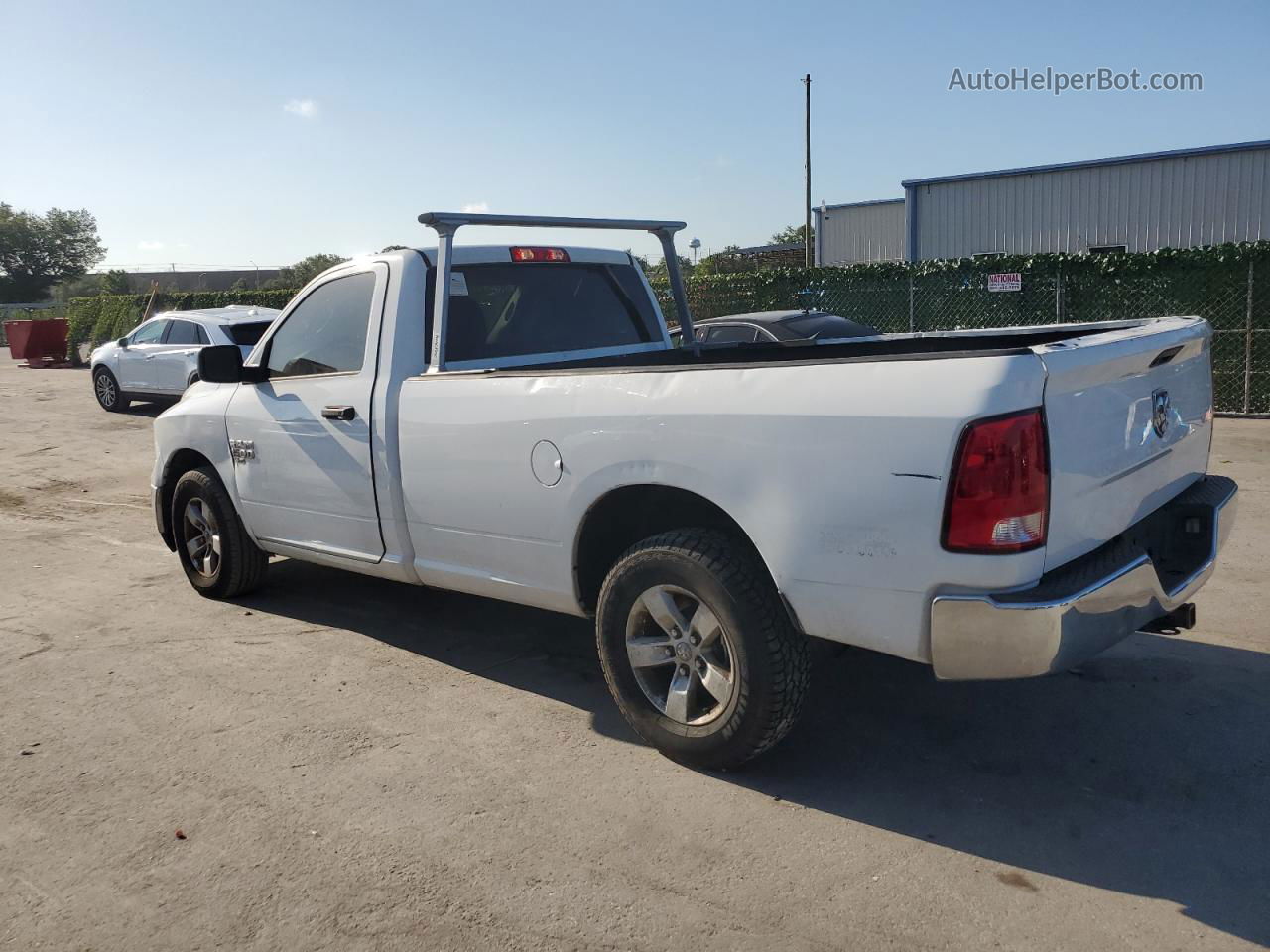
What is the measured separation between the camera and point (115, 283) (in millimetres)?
65812

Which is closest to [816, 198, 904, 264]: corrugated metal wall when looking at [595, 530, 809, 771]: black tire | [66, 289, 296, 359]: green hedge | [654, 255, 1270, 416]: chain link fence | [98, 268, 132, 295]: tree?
[654, 255, 1270, 416]: chain link fence

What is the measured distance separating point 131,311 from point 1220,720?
32.0 m

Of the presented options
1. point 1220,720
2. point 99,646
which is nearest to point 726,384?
point 1220,720

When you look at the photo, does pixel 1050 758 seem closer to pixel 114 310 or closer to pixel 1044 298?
pixel 1044 298

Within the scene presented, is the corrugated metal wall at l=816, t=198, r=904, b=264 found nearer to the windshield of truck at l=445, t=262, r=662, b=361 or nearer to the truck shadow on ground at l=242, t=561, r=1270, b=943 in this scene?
the windshield of truck at l=445, t=262, r=662, b=361

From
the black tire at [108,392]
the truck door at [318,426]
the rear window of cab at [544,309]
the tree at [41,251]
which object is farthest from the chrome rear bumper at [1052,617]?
the tree at [41,251]

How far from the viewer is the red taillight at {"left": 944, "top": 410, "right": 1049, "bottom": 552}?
9.61 feet

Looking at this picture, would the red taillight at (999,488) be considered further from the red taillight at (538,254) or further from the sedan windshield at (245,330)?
the sedan windshield at (245,330)

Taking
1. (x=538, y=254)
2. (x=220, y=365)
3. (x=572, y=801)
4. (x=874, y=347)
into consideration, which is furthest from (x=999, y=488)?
(x=220, y=365)

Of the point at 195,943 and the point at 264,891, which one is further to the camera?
the point at 264,891

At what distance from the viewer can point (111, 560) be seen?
7.39 metres

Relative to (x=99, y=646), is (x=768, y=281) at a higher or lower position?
higher

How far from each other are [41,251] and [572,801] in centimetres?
9918

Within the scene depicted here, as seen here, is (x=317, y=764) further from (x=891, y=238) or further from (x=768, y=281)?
(x=891, y=238)
